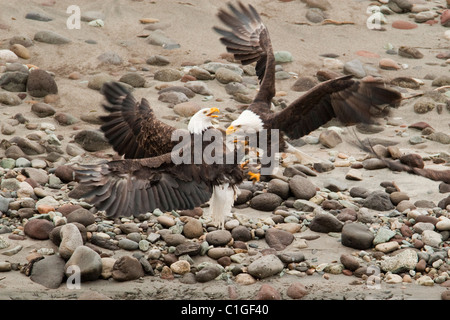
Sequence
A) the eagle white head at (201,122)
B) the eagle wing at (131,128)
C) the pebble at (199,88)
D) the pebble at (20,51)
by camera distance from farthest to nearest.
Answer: the pebble at (20,51), the pebble at (199,88), the eagle wing at (131,128), the eagle white head at (201,122)

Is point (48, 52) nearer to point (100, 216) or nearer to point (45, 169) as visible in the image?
point (45, 169)

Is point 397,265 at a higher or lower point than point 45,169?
lower

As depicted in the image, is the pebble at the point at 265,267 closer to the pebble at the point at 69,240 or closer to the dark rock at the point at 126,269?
the dark rock at the point at 126,269

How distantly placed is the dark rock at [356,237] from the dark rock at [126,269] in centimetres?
154

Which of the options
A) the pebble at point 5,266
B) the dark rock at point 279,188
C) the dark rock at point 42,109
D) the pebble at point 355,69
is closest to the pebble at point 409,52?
the pebble at point 355,69

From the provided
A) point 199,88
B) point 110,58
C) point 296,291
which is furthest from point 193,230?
point 110,58

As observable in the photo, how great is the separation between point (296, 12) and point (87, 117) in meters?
3.97

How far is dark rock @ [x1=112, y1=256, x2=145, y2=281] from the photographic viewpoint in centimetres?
501

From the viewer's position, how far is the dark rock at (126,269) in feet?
16.4

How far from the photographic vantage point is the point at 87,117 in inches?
288

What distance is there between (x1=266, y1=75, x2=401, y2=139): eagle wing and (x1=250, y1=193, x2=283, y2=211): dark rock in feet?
1.97

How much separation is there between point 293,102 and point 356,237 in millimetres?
1307

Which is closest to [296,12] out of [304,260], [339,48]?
[339,48]

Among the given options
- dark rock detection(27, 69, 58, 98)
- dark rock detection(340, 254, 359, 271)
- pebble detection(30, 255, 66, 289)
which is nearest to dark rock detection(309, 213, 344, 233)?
dark rock detection(340, 254, 359, 271)
